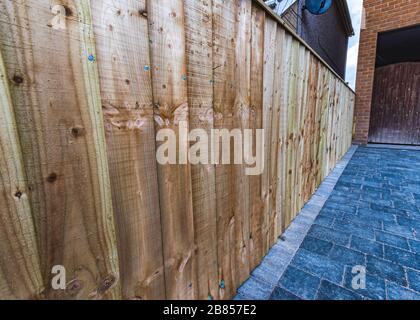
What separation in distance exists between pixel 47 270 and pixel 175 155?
19.0 inches

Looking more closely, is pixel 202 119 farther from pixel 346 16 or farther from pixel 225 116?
pixel 346 16

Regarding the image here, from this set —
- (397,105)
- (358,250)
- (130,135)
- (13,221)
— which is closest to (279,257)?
(358,250)

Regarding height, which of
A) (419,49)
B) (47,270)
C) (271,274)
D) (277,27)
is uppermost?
(419,49)

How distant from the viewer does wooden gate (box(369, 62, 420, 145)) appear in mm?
5859

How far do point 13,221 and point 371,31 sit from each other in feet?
25.2

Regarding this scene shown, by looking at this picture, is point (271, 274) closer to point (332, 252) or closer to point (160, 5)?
point (332, 252)

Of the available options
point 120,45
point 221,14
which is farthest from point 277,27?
point 120,45

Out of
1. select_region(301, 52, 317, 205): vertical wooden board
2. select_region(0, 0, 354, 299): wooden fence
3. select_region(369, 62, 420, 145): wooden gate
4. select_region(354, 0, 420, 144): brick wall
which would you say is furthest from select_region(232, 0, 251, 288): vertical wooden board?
select_region(369, 62, 420, 145): wooden gate

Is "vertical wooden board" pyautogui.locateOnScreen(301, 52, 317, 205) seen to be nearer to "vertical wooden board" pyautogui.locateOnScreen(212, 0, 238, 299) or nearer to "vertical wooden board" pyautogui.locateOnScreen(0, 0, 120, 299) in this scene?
"vertical wooden board" pyautogui.locateOnScreen(212, 0, 238, 299)

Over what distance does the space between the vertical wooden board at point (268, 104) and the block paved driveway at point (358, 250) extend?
310 mm

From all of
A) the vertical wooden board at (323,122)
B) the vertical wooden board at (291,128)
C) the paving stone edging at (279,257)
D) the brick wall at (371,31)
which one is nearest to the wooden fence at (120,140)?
the paving stone edging at (279,257)

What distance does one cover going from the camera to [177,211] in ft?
2.68

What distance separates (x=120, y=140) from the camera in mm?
620

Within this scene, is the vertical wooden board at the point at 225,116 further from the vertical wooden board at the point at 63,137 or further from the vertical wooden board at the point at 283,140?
the vertical wooden board at the point at 283,140
